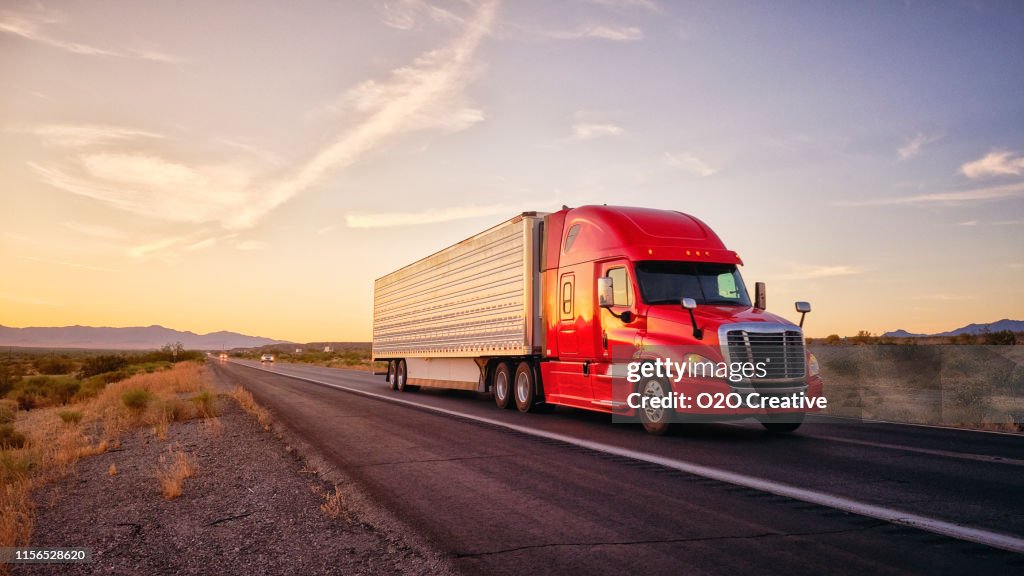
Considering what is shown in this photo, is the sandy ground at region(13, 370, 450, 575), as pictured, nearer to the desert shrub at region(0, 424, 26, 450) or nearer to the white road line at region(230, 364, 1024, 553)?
the white road line at region(230, 364, 1024, 553)

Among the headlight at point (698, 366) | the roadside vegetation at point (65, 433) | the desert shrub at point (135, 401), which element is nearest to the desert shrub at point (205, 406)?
the roadside vegetation at point (65, 433)

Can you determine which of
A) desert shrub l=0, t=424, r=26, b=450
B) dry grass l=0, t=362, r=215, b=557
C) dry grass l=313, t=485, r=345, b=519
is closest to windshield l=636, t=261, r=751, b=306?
dry grass l=313, t=485, r=345, b=519

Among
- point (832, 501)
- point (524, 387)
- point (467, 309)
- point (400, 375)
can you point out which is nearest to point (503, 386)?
point (524, 387)

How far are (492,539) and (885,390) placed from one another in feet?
58.6

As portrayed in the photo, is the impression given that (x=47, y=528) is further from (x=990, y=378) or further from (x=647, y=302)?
(x=990, y=378)

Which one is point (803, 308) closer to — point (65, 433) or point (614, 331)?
point (614, 331)

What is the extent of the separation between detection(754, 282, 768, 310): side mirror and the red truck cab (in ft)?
0.19

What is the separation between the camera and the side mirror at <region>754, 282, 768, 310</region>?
12.4 m

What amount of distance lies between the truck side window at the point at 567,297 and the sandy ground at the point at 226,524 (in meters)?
6.00

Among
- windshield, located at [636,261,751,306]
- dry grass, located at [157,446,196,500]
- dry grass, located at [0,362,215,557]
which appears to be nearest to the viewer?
dry grass, located at [0,362,215,557]

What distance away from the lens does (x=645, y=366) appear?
11.1 metres

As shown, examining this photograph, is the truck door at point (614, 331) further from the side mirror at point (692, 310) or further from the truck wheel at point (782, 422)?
the truck wheel at point (782, 422)

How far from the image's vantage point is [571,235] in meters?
14.0

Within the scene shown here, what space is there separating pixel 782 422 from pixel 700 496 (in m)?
5.02
